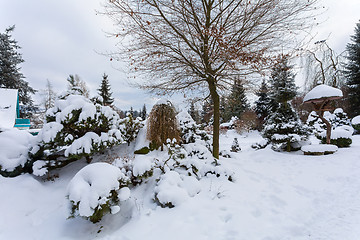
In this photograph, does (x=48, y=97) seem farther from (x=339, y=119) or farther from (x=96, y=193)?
(x=339, y=119)

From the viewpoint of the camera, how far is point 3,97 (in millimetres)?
9883

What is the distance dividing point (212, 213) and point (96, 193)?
1.80 meters

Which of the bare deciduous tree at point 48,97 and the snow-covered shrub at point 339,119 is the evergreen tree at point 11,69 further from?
the snow-covered shrub at point 339,119

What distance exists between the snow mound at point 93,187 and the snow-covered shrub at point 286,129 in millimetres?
6375

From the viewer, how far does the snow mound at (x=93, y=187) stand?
7.04 ft

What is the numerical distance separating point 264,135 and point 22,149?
26.9 ft

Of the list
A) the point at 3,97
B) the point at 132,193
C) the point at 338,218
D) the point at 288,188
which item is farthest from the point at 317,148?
the point at 3,97

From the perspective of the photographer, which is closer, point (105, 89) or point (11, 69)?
point (11, 69)

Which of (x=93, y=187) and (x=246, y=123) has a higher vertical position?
(x=246, y=123)

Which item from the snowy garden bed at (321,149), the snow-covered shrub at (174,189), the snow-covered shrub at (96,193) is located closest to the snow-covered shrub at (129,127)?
the snow-covered shrub at (96,193)

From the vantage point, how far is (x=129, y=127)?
15.6 ft

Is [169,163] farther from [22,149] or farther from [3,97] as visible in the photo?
[3,97]

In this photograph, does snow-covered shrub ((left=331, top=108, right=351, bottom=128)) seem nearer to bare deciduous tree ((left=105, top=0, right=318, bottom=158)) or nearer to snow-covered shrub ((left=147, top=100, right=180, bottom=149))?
bare deciduous tree ((left=105, top=0, right=318, bottom=158))

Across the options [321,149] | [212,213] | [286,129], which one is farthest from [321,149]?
[212,213]
